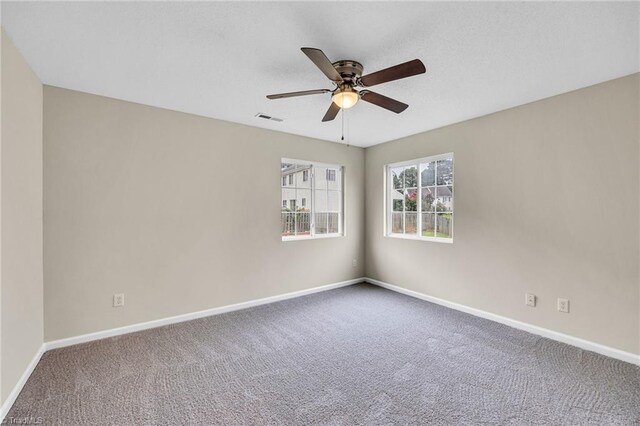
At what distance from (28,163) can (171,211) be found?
4.10 feet

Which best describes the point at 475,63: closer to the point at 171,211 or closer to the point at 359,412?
the point at 359,412

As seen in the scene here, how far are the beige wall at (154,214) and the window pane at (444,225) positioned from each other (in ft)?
6.45

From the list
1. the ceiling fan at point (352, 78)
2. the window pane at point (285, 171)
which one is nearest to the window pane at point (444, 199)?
the ceiling fan at point (352, 78)

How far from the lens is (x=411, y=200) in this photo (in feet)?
14.8

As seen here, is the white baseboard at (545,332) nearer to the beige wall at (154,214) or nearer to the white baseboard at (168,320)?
the white baseboard at (168,320)

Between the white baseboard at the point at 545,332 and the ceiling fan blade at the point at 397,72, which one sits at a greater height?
the ceiling fan blade at the point at 397,72

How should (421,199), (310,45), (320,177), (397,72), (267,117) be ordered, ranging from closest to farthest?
1. (397,72)
2. (310,45)
3. (267,117)
4. (421,199)
5. (320,177)

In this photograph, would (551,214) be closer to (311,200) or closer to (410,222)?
(410,222)

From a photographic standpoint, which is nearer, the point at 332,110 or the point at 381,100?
the point at 381,100

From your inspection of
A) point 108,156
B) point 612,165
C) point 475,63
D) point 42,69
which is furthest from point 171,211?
point 612,165

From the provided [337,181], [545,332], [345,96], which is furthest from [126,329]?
[545,332]

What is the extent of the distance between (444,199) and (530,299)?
5.02 ft

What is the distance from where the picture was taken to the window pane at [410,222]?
444 centimetres

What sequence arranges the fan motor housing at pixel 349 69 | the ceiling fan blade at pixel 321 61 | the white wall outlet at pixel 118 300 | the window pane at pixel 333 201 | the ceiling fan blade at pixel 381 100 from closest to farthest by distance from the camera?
the ceiling fan blade at pixel 321 61 → the fan motor housing at pixel 349 69 → the ceiling fan blade at pixel 381 100 → the white wall outlet at pixel 118 300 → the window pane at pixel 333 201
